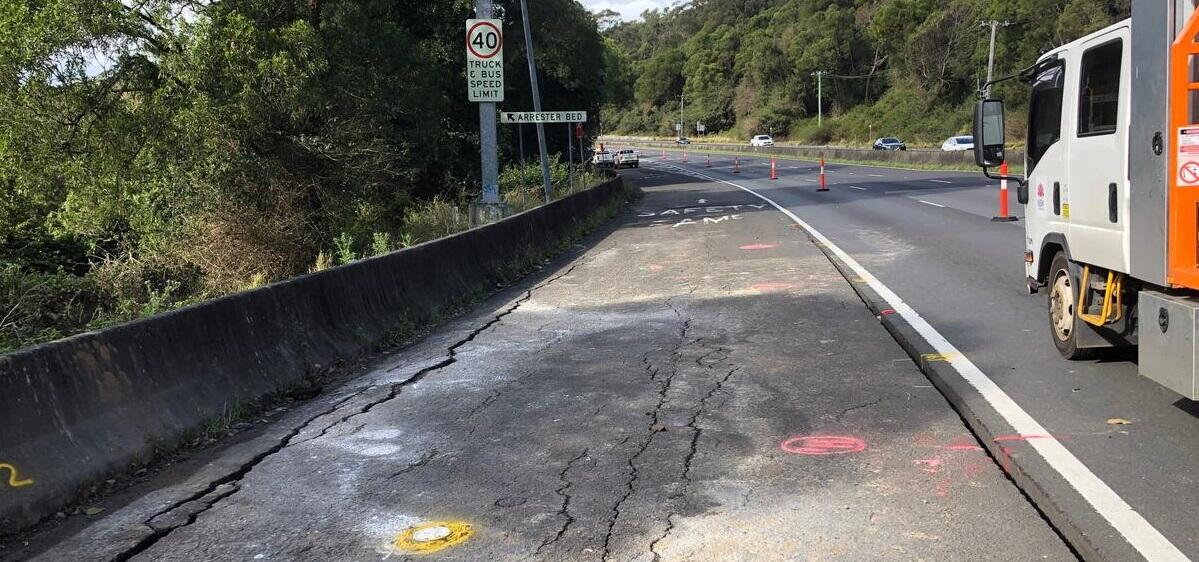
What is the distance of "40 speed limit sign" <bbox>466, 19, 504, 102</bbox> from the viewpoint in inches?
753

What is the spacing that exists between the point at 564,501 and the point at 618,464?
65 cm

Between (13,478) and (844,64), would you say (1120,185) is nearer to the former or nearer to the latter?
(13,478)

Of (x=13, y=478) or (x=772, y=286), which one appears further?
(x=772, y=286)

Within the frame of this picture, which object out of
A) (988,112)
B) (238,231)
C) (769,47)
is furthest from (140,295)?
(769,47)

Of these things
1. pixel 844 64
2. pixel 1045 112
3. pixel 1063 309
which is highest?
pixel 844 64

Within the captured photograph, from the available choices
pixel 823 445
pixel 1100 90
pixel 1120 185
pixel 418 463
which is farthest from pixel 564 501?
pixel 1100 90

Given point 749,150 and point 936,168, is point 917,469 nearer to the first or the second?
point 936,168

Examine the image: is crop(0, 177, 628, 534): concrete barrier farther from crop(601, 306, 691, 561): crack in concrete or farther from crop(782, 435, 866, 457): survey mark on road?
crop(782, 435, 866, 457): survey mark on road

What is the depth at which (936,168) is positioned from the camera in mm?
48750

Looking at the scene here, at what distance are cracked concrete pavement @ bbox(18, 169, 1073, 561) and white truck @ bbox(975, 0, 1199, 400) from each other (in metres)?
1.27

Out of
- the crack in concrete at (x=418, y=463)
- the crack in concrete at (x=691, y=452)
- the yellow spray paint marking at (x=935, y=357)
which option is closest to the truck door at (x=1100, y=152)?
the yellow spray paint marking at (x=935, y=357)

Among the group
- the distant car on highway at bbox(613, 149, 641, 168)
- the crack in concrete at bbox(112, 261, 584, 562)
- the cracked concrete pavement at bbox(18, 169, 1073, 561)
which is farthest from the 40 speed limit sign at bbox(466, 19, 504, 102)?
the distant car on highway at bbox(613, 149, 641, 168)

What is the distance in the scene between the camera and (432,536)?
4723 mm

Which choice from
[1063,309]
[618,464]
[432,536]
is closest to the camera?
[432,536]
